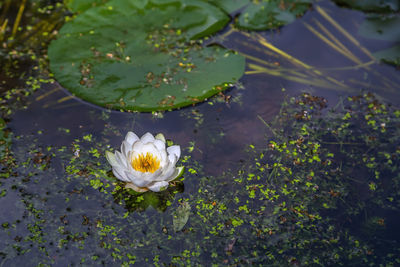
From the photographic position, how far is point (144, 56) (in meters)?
3.79

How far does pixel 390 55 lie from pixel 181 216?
2.73m

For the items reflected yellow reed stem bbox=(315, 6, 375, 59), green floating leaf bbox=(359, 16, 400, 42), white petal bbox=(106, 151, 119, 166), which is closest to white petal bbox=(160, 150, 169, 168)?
white petal bbox=(106, 151, 119, 166)

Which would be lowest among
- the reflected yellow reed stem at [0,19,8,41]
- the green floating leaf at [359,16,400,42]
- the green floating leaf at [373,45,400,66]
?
the reflected yellow reed stem at [0,19,8,41]

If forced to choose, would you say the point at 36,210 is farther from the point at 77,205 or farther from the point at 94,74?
the point at 94,74

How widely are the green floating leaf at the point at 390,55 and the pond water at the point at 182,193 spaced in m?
0.11

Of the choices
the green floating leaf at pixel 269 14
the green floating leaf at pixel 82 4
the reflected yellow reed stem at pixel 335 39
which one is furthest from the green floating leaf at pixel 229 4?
the green floating leaf at pixel 82 4

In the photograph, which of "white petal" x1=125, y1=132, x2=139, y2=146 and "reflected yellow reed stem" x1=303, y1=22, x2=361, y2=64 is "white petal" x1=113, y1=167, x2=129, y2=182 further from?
"reflected yellow reed stem" x1=303, y1=22, x2=361, y2=64

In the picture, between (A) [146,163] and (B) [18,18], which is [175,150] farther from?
(B) [18,18]

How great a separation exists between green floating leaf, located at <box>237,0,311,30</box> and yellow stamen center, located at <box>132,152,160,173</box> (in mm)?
2038

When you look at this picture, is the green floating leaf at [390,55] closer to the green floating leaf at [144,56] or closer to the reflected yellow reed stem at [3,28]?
the green floating leaf at [144,56]

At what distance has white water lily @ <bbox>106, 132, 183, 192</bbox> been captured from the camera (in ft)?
9.38

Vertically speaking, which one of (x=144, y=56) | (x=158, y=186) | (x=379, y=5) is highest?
(x=379, y=5)

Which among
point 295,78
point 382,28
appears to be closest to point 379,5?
point 382,28

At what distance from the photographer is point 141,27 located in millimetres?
4020
